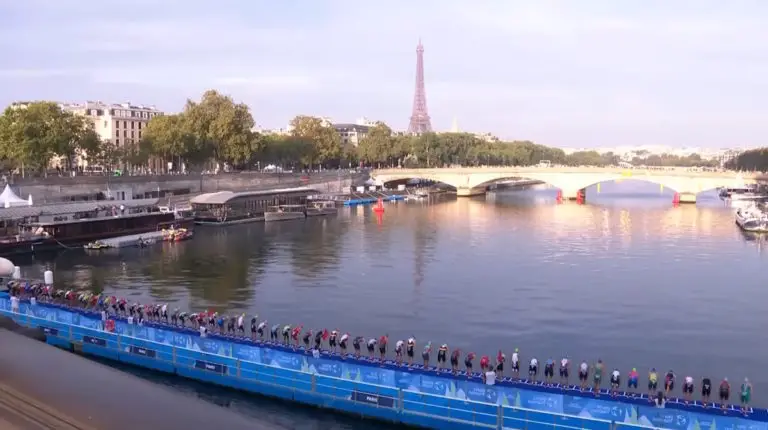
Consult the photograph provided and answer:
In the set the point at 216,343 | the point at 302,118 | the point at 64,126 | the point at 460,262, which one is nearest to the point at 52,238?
the point at 64,126

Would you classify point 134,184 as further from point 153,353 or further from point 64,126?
point 153,353

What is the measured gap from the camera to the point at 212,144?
81.6 m

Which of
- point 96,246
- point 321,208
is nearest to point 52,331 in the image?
point 96,246

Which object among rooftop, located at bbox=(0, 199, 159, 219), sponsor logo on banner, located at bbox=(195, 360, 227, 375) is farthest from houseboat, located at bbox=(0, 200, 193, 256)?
sponsor logo on banner, located at bbox=(195, 360, 227, 375)

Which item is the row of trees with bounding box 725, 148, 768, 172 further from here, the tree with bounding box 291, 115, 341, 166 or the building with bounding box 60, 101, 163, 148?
the building with bounding box 60, 101, 163, 148

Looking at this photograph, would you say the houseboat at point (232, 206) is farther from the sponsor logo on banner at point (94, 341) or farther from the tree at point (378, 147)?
the tree at point (378, 147)

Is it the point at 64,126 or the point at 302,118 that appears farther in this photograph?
the point at 302,118

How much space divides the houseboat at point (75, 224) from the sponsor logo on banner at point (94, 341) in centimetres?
2279

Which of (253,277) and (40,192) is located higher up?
(40,192)

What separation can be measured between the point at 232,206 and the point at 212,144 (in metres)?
18.8

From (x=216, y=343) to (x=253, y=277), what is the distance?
17175 mm

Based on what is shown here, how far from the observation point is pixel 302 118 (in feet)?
356

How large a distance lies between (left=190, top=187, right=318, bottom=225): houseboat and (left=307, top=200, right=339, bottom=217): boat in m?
3.48

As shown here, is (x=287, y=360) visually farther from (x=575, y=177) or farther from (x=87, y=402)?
(x=575, y=177)
